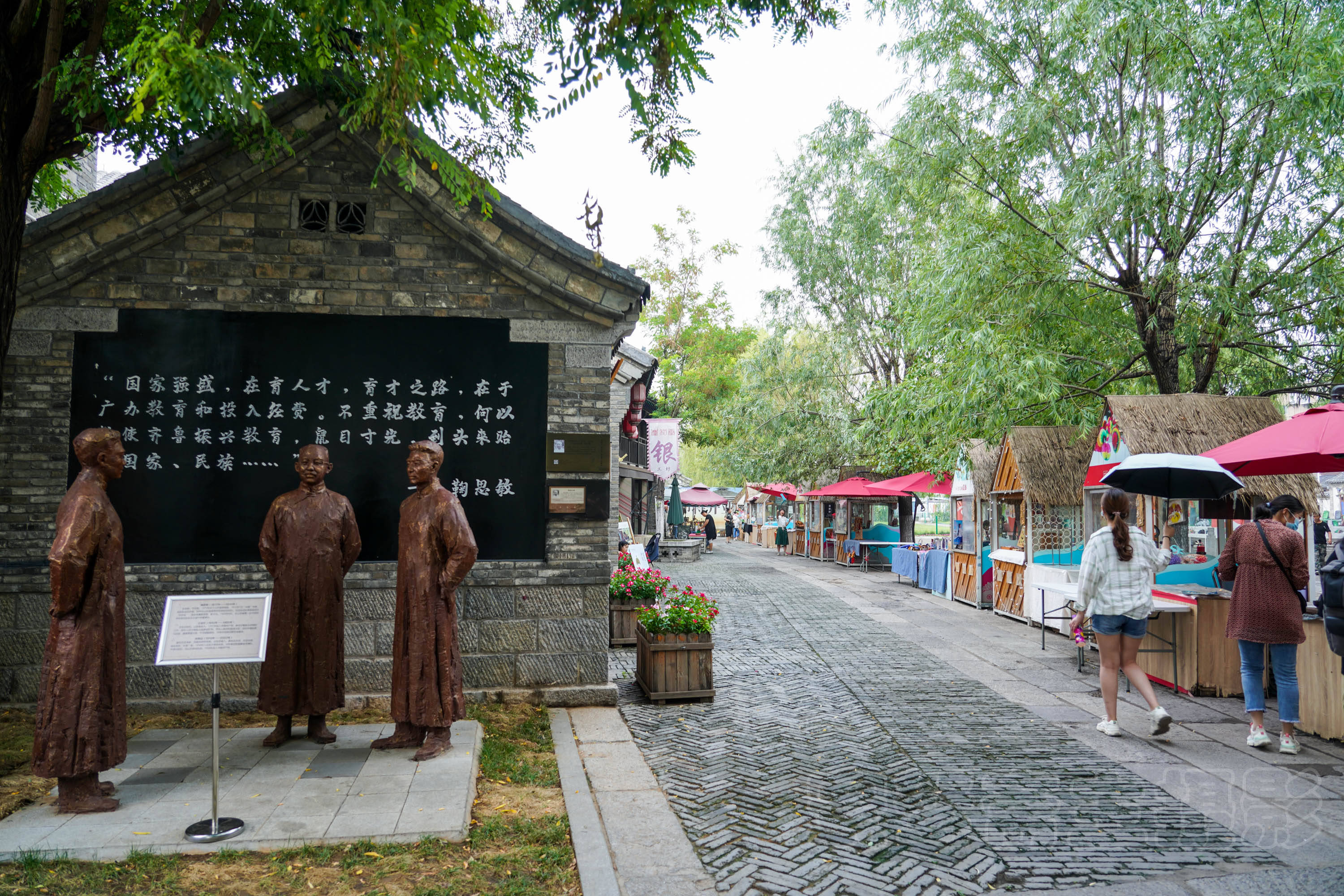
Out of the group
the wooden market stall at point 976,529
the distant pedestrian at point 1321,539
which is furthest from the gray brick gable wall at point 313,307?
the distant pedestrian at point 1321,539

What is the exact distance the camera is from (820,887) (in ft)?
13.2

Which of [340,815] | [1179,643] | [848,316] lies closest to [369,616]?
[340,815]

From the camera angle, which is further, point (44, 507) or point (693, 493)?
point (693, 493)

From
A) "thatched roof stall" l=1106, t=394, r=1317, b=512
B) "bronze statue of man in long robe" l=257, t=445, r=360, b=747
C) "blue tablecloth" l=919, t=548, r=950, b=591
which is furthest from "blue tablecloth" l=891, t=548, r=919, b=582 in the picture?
"bronze statue of man in long robe" l=257, t=445, r=360, b=747

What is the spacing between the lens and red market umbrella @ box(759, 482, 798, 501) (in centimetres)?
3559

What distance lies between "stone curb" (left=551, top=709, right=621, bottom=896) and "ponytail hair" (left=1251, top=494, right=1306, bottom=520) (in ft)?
18.8

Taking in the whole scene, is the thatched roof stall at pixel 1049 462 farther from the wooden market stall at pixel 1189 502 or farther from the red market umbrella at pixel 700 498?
the red market umbrella at pixel 700 498

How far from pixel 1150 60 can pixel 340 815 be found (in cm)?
1395

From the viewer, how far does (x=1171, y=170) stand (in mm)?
11750

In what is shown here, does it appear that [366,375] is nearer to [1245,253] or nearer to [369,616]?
[369,616]

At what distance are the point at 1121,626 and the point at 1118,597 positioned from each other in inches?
10.2

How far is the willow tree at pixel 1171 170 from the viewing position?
35.3ft

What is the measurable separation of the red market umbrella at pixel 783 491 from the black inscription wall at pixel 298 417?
2606 cm

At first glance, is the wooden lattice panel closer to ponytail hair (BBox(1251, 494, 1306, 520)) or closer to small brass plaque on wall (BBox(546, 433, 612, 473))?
ponytail hair (BBox(1251, 494, 1306, 520))
